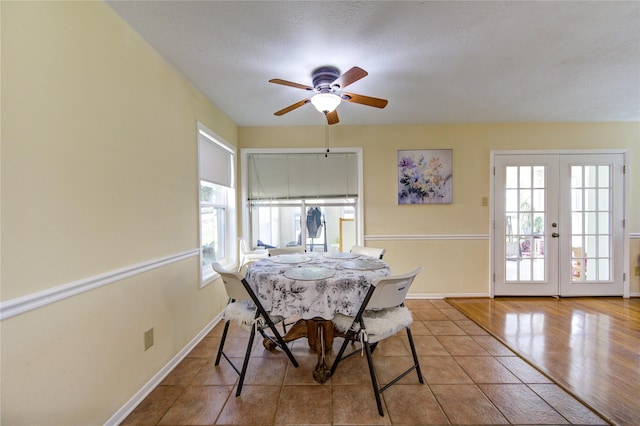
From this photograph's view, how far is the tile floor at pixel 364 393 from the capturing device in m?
1.50

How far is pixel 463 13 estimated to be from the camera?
153cm

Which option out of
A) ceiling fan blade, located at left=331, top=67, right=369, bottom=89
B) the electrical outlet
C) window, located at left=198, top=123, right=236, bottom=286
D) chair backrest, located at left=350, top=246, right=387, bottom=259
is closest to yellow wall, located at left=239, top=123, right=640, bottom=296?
window, located at left=198, top=123, right=236, bottom=286

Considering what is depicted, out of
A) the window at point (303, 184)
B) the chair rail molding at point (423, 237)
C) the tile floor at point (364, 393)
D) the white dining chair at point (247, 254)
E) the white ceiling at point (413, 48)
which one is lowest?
the tile floor at point (364, 393)

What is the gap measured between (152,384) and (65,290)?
3.21ft

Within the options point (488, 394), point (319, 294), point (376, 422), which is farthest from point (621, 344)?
point (319, 294)

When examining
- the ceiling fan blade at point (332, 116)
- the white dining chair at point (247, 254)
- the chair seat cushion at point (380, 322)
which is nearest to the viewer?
the chair seat cushion at point (380, 322)

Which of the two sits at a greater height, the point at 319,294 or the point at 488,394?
the point at 319,294

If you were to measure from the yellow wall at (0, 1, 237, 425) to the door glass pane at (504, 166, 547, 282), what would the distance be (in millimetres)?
4043

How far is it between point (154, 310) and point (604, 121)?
5.49 metres

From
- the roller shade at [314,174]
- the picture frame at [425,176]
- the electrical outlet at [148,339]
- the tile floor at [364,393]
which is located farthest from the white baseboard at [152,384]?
the picture frame at [425,176]

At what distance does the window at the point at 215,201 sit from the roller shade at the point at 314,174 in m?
0.48

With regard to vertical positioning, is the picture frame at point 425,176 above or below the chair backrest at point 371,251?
above

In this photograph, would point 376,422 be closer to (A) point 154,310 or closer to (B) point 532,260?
(A) point 154,310

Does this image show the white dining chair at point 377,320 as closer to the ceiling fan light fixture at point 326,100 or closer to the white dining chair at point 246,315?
the white dining chair at point 246,315
